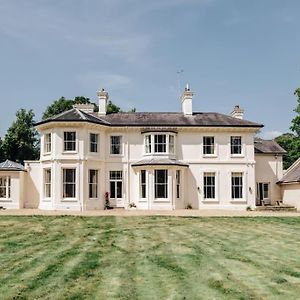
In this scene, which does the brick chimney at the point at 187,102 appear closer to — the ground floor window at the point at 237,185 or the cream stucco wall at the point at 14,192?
the ground floor window at the point at 237,185

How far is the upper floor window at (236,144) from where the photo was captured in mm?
35356

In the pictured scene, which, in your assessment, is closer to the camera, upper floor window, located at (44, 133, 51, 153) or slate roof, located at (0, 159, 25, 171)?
upper floor window, located at (44, 133, 51, 153)

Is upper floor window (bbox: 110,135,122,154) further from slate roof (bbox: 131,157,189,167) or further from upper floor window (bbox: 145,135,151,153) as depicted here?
upper floor window (bbox: 145,135,151,153)

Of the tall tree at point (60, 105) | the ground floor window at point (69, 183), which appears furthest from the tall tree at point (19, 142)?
the ground floor window at point (69, 183)

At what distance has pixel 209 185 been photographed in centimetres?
3503

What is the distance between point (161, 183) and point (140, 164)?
2.21m

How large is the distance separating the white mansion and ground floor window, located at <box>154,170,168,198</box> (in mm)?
78

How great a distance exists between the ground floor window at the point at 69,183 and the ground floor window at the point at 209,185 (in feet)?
34.7

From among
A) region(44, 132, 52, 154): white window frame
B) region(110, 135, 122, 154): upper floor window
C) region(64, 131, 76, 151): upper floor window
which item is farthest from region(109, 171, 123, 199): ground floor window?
region(44, 132, 52, 154): white window frame

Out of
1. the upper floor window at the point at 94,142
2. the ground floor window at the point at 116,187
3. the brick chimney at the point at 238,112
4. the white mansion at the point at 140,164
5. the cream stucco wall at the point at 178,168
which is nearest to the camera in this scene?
the white mansion at the point at 140,164

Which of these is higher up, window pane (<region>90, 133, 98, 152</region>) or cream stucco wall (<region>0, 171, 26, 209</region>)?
window pane (<region>90, 133, 98, 152</region>)

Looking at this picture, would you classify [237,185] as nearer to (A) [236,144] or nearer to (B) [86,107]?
(A) [236,144]

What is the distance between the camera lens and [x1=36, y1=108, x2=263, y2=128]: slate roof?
112 feet

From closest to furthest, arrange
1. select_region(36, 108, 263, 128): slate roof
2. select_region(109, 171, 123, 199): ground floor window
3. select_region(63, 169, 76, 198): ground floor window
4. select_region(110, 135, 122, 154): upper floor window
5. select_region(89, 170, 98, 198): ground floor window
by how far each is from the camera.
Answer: select_region(63, 169, 76, 198): ground floor window → select_region(89, 170, 98, 198): ground floor window → select_region(36, 108, 263, 128): slate roof → select_region(109, 171, 123, 199): ground floor window → select_region(110, 135, 122, 154): upper floor window
